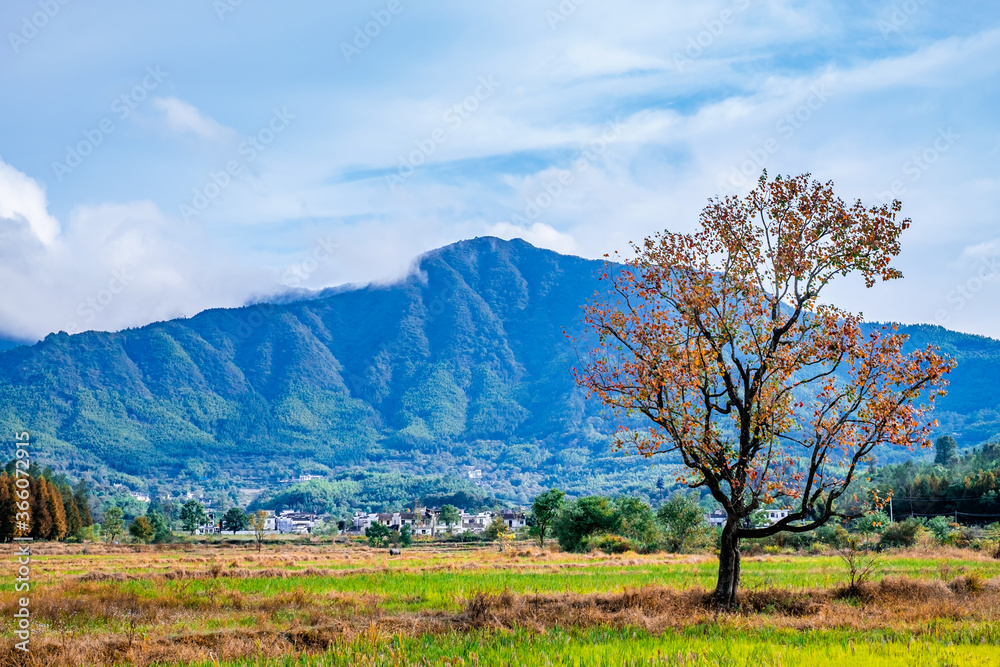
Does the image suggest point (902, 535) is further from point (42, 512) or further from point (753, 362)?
point (42, 512)

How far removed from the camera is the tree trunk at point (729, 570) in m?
16.9

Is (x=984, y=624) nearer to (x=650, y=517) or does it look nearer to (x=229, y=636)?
(x=229, y=636)

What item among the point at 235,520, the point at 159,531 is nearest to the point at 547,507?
the point at 159,531

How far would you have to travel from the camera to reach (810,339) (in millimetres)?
17297

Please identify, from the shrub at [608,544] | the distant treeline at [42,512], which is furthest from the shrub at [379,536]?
the shrub at [608,544]

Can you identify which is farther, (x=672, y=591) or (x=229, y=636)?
(x=672, y=591)

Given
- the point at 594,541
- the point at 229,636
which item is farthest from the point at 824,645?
the point at 594,541

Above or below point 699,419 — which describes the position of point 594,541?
below

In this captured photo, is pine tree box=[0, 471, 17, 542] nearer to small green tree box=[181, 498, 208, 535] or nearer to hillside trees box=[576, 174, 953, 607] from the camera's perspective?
small green tree box=[181, 498, 208, 535]

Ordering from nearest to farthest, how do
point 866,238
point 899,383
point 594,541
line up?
point 899,383, point 866,238, point 594,541

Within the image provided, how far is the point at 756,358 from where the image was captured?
18422 mm

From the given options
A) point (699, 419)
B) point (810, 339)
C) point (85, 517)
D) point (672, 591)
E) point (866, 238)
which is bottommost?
point (85, 517)

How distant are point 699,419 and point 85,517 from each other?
12171 centimetres

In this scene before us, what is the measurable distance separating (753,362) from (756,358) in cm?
13
